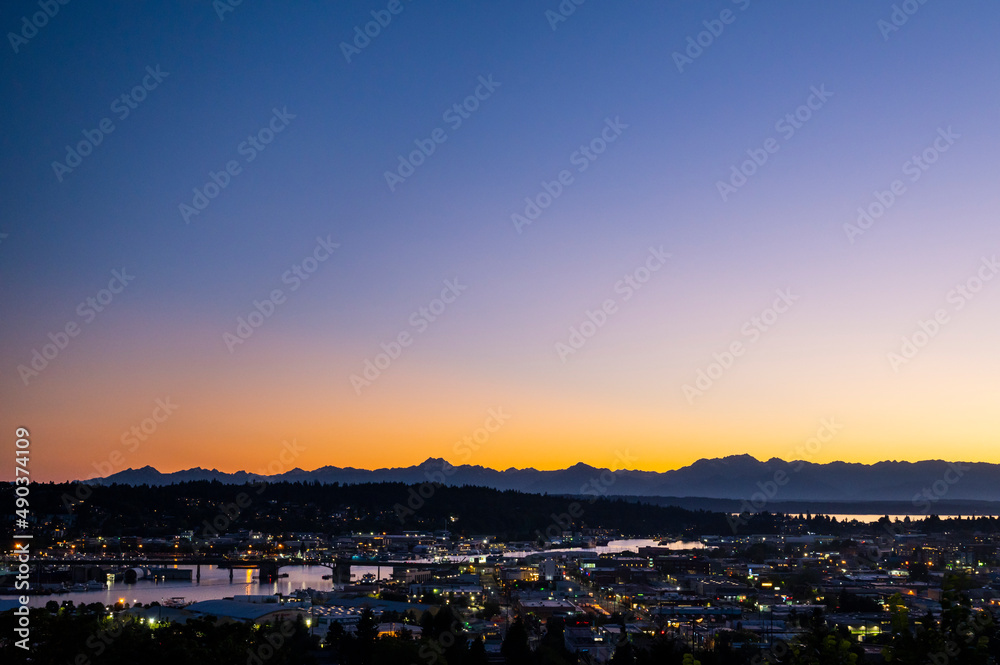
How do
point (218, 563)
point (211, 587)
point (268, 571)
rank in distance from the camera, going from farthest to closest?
point (218, 563), point (268, 571), point (211, 587)

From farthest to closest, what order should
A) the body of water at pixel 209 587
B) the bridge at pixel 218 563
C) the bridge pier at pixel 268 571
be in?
1. the bridge at pixel 218 563
2. the bridge pier at pixel 268 571
3. the body of water at pixel 209 587

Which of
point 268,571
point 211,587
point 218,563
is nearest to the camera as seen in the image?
point 211,587

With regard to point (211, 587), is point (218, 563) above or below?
→ above

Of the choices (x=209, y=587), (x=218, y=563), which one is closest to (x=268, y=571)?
(x=218, y=563)

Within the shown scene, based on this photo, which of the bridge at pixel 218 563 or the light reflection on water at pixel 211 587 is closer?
the light reflection on water at pixel 211 587

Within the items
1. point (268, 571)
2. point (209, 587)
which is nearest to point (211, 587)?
point (209, 587)

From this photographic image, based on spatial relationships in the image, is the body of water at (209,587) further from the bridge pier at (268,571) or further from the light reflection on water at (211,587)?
the bridge pier at (268,571)

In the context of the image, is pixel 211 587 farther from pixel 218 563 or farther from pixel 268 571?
pixel 218 563

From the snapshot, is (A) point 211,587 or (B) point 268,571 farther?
(B) point 268,571

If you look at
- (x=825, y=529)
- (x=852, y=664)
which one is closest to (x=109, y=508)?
(x=825, y=529)

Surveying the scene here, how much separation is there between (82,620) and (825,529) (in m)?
63.5

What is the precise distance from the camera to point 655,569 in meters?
34.5

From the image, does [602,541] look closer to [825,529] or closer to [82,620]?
[825,529]

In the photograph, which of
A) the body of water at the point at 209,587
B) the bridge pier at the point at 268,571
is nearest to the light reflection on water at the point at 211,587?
the body of water at the point at 209,587
